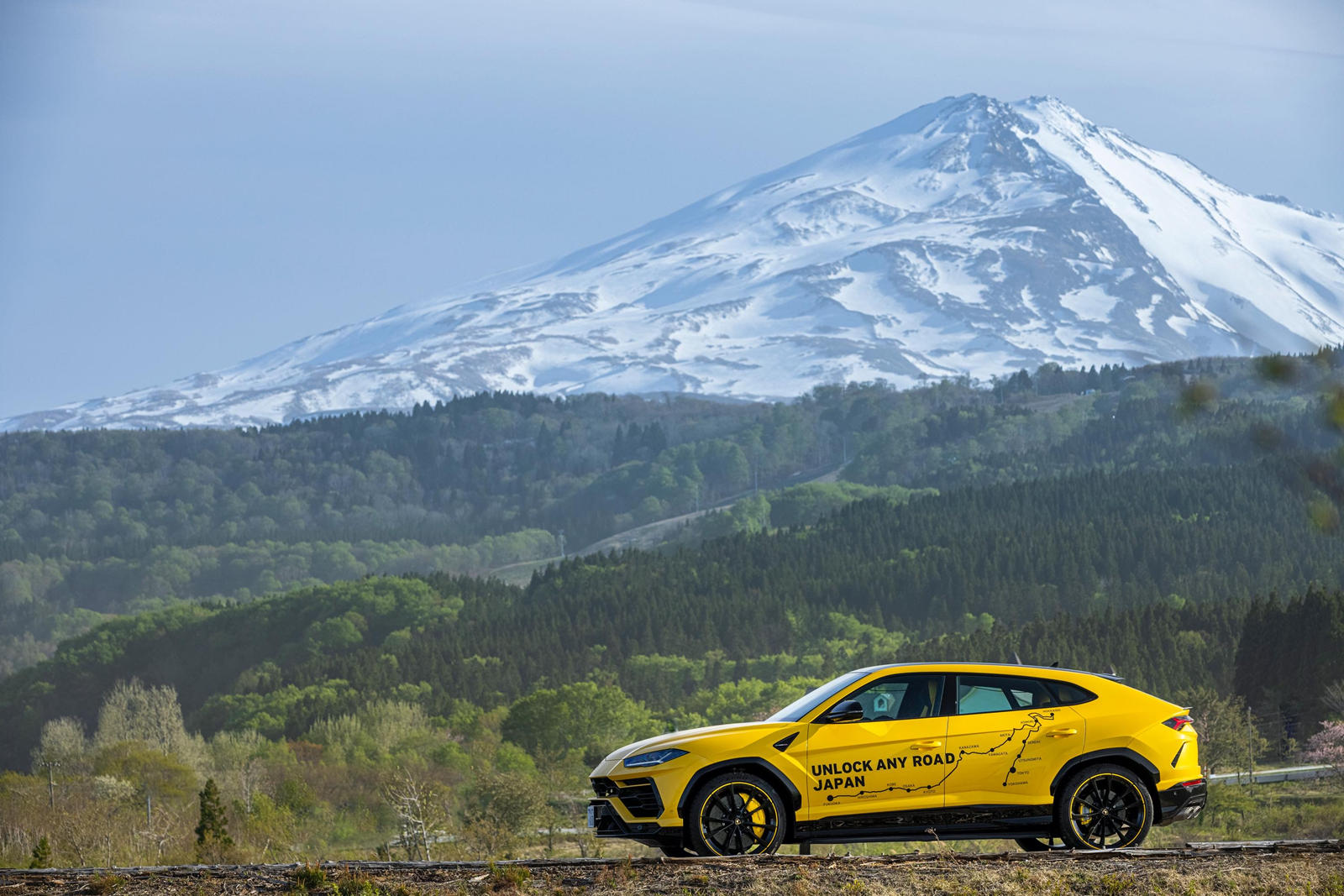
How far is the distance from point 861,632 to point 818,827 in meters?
119

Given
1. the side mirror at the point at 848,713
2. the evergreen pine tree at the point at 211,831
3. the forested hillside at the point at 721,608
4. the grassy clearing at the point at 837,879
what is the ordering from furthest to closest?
the forested hillside at the point at 721,608 → the evergreen pine tree at the point at 211,831 → the side mirror at the point at 848,713 → the grassy clearing at the point at 837,879

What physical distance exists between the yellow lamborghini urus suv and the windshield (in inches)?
1.2

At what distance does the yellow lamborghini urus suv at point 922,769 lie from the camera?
14297 millimetres

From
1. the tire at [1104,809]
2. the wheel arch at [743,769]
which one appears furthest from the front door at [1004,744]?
the wheel arch at [743,769]

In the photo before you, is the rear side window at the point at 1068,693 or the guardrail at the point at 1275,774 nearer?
the rear side window at the point at 1068,693

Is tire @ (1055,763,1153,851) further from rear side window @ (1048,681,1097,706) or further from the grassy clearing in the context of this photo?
the grassy clearing

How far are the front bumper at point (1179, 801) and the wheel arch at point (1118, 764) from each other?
0.07 m

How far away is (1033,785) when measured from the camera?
47.8 feet

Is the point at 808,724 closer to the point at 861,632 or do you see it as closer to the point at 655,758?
the point at 655,758

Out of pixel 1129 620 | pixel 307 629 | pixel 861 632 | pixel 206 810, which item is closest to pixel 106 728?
pixel 307 629

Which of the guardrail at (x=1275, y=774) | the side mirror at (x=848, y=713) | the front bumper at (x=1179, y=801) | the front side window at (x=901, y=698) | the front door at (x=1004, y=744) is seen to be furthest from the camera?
the guardrail at (x=1275, y=774)

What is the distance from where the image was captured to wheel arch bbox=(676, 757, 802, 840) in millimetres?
14258

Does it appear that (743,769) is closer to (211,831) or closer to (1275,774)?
(211,831)

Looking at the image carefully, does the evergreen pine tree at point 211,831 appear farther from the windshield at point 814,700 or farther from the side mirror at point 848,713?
the side mirror at point 848,713
